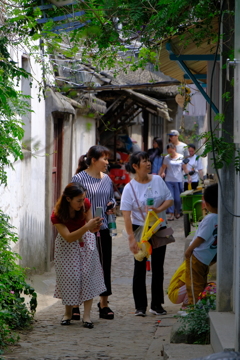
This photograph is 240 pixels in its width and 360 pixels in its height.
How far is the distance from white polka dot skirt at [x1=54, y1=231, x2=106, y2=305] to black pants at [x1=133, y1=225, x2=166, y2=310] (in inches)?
21.8

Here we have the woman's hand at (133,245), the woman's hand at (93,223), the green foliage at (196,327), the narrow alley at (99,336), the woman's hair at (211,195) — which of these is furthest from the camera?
the woman's hand at (133,245)

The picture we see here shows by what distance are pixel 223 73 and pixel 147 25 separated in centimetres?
98

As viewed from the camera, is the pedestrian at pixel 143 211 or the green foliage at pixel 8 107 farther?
the pedestrian at pixel 143 211

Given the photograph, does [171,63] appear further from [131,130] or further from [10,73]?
[131,130]

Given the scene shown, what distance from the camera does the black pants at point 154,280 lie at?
6.83 meters

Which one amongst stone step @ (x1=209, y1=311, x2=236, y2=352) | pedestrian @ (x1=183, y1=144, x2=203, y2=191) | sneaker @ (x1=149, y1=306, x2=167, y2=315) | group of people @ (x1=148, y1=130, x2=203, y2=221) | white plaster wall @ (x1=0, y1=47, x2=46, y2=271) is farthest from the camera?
group of people @ (x1=148, y1=130, x2=203, y2=221)

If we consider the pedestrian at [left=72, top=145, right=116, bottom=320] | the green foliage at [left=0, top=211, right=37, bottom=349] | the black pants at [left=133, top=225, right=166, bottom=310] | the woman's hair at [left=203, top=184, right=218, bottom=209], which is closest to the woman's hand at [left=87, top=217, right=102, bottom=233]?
the pedestrian at [left=72, top=145, right=116, bottom=320]

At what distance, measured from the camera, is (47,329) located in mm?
6273

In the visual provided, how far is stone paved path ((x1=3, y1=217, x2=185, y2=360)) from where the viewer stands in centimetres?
531

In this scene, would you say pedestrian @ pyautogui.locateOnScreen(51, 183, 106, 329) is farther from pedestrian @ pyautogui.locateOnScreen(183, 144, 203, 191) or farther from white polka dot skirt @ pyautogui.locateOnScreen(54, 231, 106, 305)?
pedestrian @ pyautogui.locateOnScreen(183, 144, 203, 191)

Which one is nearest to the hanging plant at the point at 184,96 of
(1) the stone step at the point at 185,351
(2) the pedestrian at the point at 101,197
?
(2) the pedestrian at the point at 101,197

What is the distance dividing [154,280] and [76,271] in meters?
1.04

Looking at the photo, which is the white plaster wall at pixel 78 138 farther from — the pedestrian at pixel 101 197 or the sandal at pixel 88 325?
the sandal at pixel 88 325

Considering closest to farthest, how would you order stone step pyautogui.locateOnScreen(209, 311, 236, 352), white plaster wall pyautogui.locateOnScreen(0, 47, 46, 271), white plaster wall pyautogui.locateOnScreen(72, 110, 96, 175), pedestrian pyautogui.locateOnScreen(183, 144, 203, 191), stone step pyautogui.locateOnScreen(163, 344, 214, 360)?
stone step pyautogui.locateOnScreen(209, 311, 236, 352) → stone step pyautogui.locateOnScreen(163, 344, 214, 360) → white plaster wall pyautogui.locateOnScreen(0, 47, 46, 271) → white plaster wall pyautogui.locateOnScreen(72, 110, 96, 175) → pedestrian pyautogui.locateOnScreen(183, 144, 203, 191)
